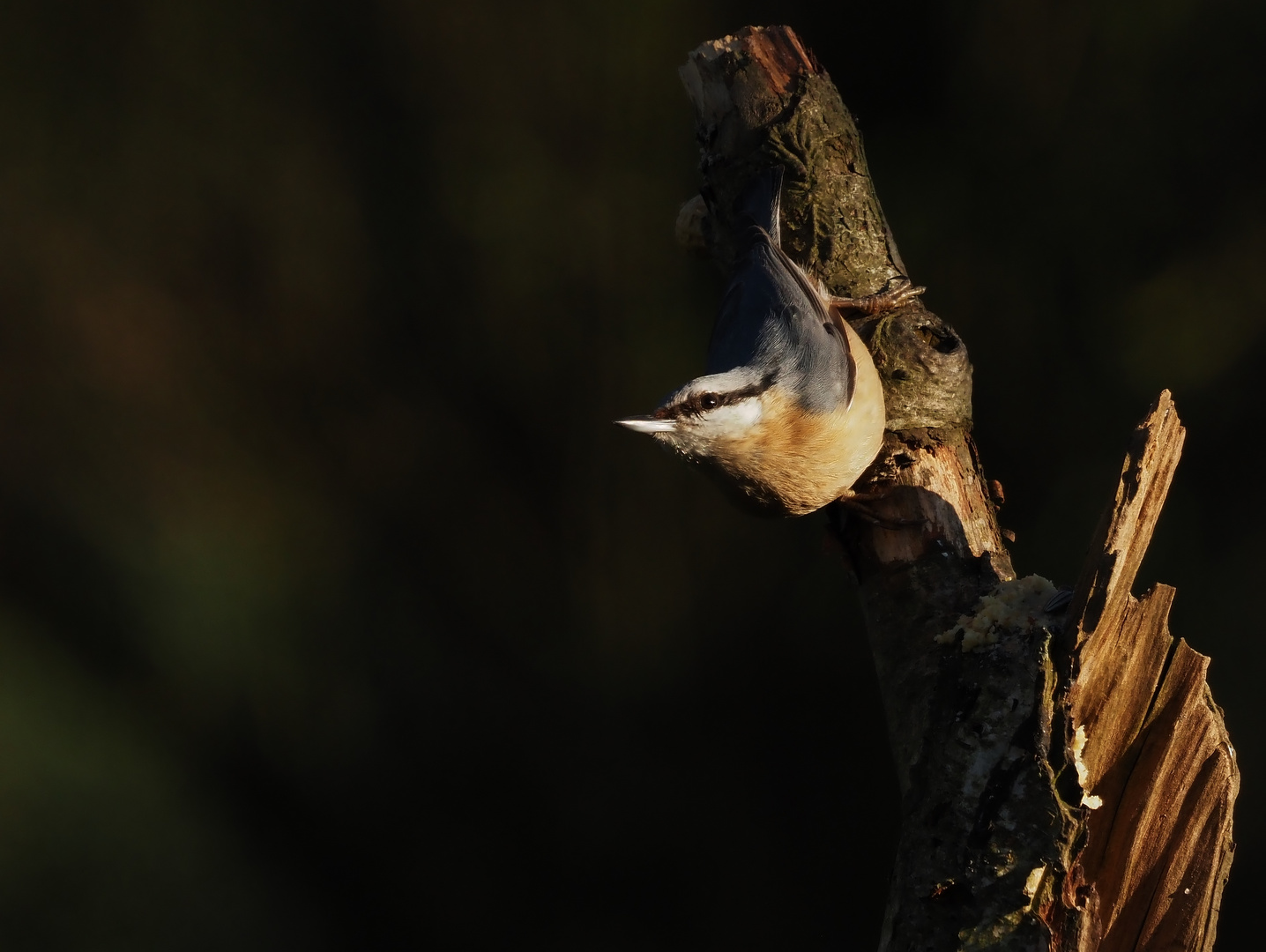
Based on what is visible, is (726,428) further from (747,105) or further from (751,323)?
(747,105)

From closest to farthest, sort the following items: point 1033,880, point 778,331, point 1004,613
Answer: point 1033,880
point 1004,613
point 778,331

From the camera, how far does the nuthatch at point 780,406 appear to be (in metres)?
1.14

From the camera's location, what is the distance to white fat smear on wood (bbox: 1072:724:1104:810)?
0.89 metres

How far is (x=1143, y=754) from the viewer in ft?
3.07

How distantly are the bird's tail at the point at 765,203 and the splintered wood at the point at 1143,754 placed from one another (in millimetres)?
650

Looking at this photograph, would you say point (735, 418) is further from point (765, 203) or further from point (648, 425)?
point (765, 203)

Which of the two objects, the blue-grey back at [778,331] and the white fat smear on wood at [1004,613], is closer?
the white fat smear on wood at [1004,613]

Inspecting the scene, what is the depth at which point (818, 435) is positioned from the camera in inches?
47.1

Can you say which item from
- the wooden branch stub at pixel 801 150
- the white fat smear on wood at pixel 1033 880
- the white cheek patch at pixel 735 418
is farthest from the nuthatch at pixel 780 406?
the white fat smear on wood at pixel 1033 880

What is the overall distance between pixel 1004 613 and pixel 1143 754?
18 centimetres

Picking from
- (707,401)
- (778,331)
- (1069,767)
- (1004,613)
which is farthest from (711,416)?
(1069,767)

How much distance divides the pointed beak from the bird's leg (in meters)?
0.41

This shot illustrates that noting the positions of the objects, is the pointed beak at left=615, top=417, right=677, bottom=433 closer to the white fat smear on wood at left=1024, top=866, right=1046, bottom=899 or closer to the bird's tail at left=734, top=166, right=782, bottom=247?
the bird's tail at left=734, top=166, right=782, bottom=247

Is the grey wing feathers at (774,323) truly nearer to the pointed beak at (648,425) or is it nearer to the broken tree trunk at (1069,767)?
the pointed beak at (648,425)
